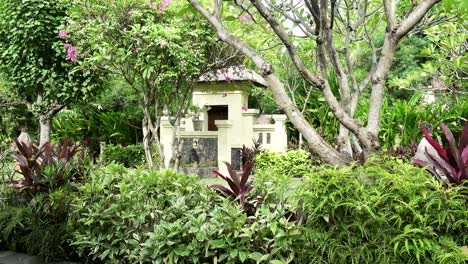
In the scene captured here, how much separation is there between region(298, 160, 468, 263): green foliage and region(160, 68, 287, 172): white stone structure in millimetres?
7163

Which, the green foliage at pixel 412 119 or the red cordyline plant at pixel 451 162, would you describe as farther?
the green foliage at pixel 412 119

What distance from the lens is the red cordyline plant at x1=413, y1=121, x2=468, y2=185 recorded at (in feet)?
8.71

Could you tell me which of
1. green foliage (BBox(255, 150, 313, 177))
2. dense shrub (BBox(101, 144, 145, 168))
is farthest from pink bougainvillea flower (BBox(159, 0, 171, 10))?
dense shrub (BBox(101, 144, 145, 168))

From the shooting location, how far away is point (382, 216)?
2.46 m

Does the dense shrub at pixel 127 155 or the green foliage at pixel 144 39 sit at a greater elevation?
the green foliage at pixel 144 39

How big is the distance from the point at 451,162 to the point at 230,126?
297 inches

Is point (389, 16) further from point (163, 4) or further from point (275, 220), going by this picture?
point (163, 4)

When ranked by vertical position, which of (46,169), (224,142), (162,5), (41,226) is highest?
(162,5)

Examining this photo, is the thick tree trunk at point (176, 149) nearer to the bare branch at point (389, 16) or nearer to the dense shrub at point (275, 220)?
the dense shrub at point (275, 220)

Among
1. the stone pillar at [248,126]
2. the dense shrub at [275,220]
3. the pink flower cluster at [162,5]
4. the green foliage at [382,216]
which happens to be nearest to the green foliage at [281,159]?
the stone pillar at [248,126]

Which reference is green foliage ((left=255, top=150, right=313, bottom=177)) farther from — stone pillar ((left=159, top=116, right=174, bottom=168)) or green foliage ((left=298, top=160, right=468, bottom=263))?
green foliage ((left=298, top=160, right=468, bottom=263))

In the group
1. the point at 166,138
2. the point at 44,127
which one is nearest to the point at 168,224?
the point at 44,127

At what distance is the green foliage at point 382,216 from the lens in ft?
7.82

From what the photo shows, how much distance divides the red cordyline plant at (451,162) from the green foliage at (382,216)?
13 cm
